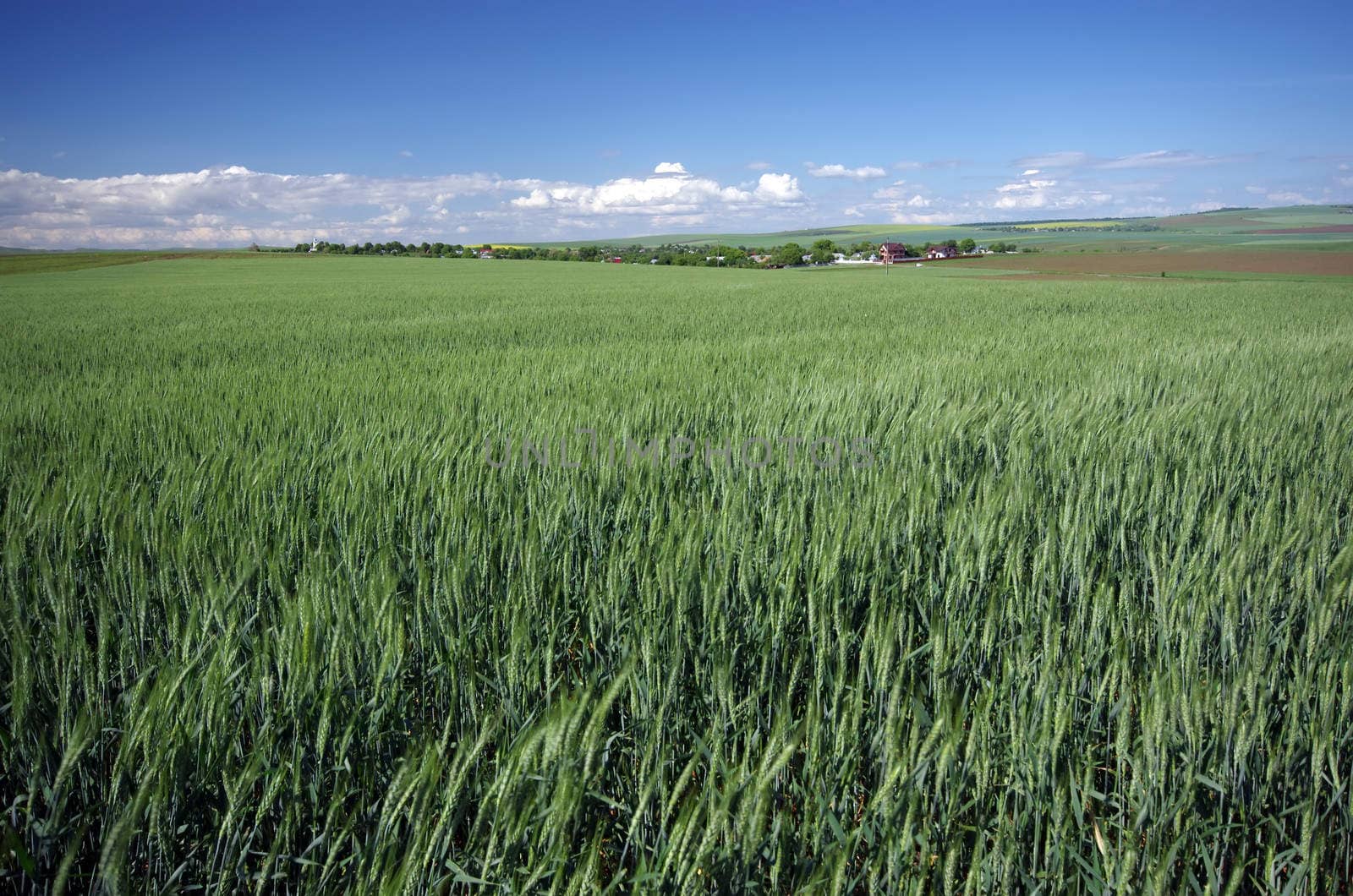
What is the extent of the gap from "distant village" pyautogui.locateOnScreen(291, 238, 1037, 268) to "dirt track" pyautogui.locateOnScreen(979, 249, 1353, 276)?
9.89 m

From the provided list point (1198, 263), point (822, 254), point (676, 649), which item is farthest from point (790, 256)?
point (676, 649)

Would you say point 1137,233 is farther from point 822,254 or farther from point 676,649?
point 676,649

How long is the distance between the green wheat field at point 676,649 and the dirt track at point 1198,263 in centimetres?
3757

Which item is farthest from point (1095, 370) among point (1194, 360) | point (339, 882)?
point (339, 882)

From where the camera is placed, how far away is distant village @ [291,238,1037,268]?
184 feet

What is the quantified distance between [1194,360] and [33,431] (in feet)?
26.9

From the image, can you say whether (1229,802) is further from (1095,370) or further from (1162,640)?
(1095,370)

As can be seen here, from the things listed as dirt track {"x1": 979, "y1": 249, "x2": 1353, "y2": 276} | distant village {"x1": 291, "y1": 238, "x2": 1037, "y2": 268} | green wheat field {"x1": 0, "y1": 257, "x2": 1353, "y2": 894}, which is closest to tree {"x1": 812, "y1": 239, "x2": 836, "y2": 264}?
distant village {"x1": 291, "y1": 238, "x2": 1037, "y2": 268}

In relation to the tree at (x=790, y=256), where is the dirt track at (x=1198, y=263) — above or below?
below

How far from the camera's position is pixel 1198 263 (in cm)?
3738

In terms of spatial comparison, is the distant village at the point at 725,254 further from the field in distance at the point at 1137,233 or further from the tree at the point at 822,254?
the field in distance at the point at 1137,233

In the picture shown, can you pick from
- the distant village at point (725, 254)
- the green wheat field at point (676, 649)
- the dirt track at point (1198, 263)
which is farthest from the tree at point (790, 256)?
the green wheat field at point (676, 649)

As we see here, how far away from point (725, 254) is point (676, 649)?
60988 millimetres

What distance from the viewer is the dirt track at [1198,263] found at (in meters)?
34.0
